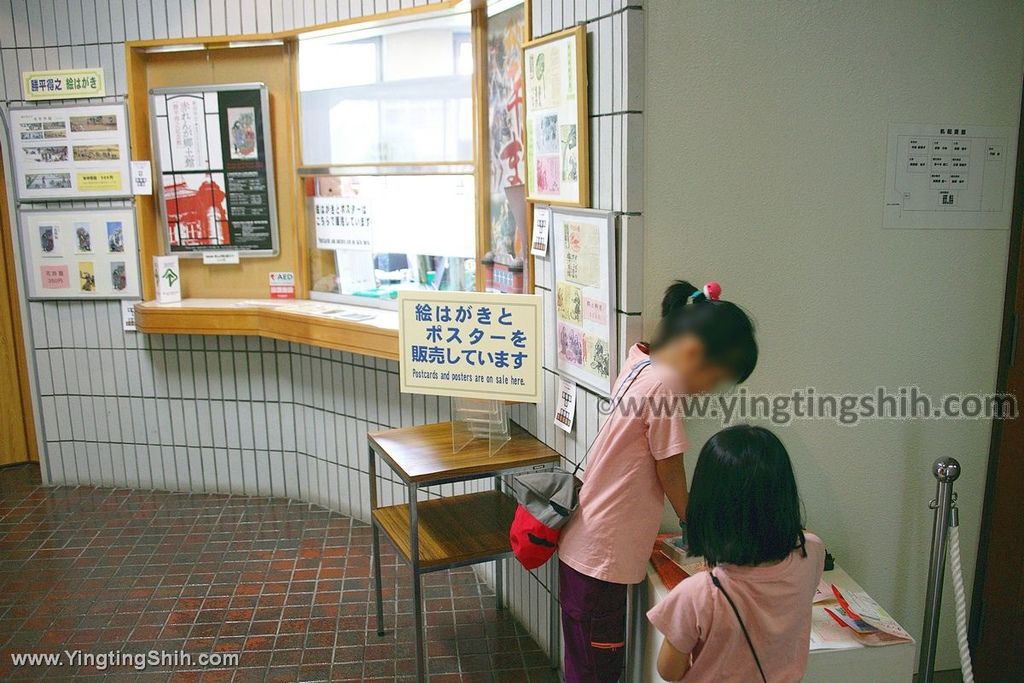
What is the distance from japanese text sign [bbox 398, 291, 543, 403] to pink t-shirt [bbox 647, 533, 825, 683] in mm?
1212

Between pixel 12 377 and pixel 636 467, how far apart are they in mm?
4986

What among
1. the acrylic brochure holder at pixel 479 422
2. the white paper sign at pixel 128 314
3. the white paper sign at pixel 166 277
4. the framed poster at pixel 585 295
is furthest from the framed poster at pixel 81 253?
the framed poster at pixel 585 295

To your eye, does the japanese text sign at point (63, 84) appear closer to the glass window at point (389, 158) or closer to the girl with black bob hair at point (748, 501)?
the glass window at point (389, 158)

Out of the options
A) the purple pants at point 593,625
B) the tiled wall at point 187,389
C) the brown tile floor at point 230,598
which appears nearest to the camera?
the purple pants at point 593,625

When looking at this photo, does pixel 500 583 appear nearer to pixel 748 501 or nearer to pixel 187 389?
pixel 748 501

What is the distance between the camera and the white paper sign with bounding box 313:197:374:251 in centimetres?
453

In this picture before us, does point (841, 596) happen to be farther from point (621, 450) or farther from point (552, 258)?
point (552, 258)

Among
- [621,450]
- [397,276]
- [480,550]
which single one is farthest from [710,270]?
[397,276]

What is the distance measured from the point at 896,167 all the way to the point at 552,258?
1.18 meters

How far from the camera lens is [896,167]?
8.79 feet

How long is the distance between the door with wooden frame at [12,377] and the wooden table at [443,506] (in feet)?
11.6

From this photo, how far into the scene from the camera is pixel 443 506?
3.43 m

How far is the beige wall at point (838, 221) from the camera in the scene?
2.55 meters

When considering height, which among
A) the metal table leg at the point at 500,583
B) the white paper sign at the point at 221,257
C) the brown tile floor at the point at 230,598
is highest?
the white paper sign at the point at 221,257
